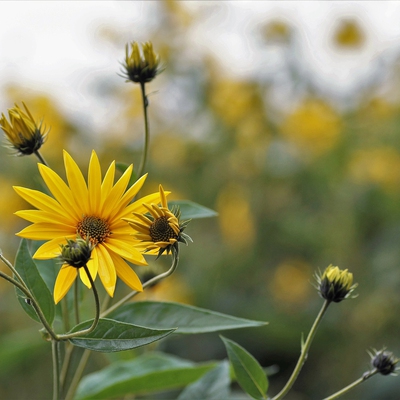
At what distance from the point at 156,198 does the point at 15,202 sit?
54.3 inches

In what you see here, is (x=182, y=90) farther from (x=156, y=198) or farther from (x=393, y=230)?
(x=156, y=198)

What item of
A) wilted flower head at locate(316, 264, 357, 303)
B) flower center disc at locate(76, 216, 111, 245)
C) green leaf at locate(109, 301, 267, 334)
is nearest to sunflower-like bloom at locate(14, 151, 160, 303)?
flower center disc at locate(76, 216, 111, 245)

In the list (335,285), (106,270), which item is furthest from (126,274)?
(335,285)

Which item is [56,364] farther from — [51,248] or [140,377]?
[140,377]

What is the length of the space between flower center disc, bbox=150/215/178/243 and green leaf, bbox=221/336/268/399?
0.15 meters

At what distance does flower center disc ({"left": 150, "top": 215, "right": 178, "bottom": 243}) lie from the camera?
522 mm

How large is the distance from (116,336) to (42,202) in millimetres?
151

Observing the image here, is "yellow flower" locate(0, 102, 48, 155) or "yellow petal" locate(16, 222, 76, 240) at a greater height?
"yellow flower" locate(0, 102, 48, 155)

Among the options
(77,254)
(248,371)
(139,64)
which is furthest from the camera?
(139,64)

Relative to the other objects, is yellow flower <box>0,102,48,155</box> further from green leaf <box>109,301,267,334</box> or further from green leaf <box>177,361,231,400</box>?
green leaf <box>177,361,231,400</box>

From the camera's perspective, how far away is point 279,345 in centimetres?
161

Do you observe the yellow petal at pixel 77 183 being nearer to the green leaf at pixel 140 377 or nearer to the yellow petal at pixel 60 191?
the yellow petal at pixel 60 191

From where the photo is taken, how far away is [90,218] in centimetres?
56

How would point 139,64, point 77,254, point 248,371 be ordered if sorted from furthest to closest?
point 139,64, point 248,371, point 77,254
